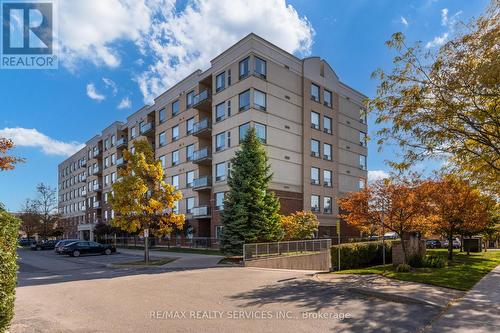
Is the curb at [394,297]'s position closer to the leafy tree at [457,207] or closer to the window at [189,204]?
the leafy tree at [457,207]

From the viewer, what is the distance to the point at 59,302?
1126 cm

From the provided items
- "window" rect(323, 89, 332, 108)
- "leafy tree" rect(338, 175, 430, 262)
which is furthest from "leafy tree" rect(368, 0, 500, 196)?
"window" rect(323, 89, 332, 108)

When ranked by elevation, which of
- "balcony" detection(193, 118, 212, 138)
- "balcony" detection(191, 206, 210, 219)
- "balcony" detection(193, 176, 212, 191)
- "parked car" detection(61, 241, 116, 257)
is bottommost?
"parked car" detection(61, 241, 116, 257)

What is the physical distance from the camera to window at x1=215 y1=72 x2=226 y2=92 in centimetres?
3797

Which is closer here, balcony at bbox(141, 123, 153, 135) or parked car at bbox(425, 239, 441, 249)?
parked car at bbox(425, 239, 441, 249)

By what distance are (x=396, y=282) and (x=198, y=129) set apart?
29579 mm

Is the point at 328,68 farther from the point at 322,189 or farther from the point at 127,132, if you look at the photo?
the point at 127,132

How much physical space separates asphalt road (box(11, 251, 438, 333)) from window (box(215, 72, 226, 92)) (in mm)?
26791

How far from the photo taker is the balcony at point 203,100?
1565 inches

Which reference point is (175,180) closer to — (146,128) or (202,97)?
(146,128)

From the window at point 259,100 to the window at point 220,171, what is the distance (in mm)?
6487

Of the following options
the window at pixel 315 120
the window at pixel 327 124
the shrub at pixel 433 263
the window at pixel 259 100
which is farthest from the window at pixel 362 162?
the shrub at pixel 433 263

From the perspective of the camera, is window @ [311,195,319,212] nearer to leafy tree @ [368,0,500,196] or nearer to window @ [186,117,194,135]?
window @ [186,117,194,135]

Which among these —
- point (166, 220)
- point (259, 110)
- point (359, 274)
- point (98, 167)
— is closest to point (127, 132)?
point (98, 167)
